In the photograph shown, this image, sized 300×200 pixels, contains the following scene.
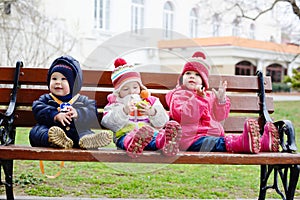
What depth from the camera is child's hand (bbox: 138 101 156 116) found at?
3672 mm

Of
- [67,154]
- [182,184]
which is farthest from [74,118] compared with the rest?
[182,184]

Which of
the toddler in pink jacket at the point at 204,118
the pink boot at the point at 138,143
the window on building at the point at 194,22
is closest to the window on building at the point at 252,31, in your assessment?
the window on building at the point at 194,22

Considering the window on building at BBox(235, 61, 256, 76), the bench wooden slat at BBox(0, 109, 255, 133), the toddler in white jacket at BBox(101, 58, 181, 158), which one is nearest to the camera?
the toddler in white jacket at BBox(101, 58, 181, 158)

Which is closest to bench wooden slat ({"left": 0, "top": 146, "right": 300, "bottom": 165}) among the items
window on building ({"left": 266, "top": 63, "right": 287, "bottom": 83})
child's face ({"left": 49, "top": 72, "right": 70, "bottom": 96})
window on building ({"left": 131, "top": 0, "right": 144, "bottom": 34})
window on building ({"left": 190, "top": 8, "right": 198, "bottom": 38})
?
child's face ({"left": 49, "top": 72, "right": 70, "bottom": 96})

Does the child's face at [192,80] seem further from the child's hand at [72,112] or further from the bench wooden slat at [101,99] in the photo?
the child's hand at [72,112]

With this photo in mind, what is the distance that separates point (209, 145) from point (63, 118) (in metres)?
1.08

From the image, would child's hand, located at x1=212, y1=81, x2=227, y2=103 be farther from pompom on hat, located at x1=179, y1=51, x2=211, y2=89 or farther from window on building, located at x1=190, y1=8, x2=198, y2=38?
window on building, located at x1=190, y1=8, x2=198, y2=38

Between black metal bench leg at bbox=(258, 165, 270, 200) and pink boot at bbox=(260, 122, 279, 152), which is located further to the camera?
black metal bench leg at bbox=(258, 165, 270, 200)

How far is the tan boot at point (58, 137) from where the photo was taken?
3414mm

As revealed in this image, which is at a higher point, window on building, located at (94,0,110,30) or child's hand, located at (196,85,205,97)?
window on building, located at (94,0,110,30)

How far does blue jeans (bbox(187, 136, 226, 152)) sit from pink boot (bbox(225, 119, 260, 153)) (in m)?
0.07

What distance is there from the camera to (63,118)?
11.7 ft

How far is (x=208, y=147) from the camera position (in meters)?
3.61

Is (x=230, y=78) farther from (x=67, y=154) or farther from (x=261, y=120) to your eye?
(x=67, y=154)
